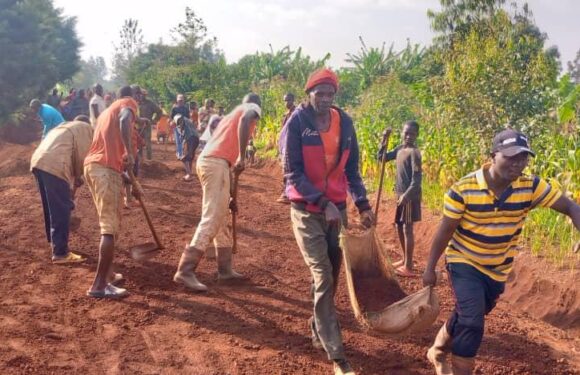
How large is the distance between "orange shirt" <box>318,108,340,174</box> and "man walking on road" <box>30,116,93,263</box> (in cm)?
335

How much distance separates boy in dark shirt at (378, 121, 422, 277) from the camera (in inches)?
233

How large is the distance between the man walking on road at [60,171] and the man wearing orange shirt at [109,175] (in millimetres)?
753

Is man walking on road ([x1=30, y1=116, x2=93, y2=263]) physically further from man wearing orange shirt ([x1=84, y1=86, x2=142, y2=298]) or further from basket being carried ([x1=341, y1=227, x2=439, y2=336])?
basket being carried ([x1=341, y1=227, x2=439, y2=336])

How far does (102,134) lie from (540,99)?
6.59 metres

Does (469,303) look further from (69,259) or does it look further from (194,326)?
(69,259)

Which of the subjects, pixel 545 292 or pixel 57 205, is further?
pixel 57 205

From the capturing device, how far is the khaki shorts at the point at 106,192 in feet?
17.3

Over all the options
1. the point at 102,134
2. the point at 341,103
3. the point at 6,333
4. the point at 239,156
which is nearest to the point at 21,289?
the point at 6,333

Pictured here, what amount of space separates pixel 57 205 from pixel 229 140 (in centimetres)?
206

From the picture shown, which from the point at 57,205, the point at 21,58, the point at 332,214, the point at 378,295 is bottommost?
the point at 378,295

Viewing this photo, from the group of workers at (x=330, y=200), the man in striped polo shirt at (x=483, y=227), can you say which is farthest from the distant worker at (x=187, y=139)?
the man in striped polo shirt at (x=483, y=227)

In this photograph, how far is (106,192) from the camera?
531 centimetres

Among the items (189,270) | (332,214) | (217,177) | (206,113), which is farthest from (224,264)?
(206,113)

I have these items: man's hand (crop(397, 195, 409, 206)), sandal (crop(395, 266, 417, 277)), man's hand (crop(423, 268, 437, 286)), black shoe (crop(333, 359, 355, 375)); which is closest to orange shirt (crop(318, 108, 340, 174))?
man's hand (crop(423, 268, 437, 286))
